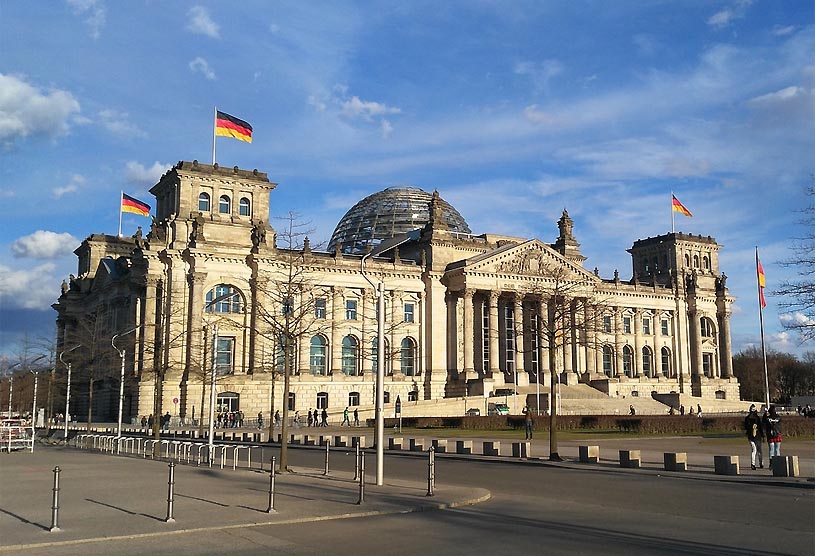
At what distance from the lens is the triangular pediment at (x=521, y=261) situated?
9431 cm

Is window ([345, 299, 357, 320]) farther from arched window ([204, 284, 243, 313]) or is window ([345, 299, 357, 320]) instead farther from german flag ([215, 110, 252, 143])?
A: german flag ([215, 110, 252, 143])

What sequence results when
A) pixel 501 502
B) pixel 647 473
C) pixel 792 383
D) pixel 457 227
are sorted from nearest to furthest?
1. pixel 501 502
2. pixel 647 473
3. pixel 457 227
4. pixel 792 383

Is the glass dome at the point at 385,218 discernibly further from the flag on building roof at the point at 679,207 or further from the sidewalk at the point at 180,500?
the sidewalk at the point at 180,500

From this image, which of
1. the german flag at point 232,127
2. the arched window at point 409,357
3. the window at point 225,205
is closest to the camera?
the german flag at point 232,127

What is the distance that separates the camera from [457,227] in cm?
11731

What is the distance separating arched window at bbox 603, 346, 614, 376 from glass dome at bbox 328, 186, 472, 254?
1076 inches

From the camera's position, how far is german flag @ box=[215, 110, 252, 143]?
75.1m

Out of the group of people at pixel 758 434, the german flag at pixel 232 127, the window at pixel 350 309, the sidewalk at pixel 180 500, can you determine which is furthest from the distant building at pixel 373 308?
the sidewalk at pixel 180 500

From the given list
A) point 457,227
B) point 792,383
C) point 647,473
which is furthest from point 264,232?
point 792,383

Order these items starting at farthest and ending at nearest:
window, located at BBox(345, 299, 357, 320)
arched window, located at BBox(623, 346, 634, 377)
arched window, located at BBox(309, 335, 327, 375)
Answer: arched window, located at BBox(623, 346, 634, 377)
window, located at BBox(345, 299, 357, 320)
arched window, located at BBox(309, 335, 327, 375)

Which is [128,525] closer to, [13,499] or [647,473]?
[13,499]

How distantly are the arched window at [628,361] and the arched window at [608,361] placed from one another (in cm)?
300

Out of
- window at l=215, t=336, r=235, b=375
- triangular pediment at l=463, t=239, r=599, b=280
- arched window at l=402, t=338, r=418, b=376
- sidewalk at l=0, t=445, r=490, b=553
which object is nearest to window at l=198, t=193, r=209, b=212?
window at l=215, t=336, r=235, b=375

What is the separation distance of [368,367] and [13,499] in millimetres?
69507
